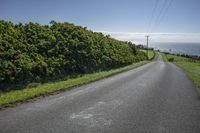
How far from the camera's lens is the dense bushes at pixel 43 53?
48.5ft

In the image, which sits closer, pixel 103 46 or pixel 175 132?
pixel 175 132

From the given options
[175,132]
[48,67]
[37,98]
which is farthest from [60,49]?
[175,132]

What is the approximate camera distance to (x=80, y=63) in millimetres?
23391

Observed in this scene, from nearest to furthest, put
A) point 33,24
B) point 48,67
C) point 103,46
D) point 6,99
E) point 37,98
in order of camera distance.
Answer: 1. point 6,99
2. point 37,98
3. point 48,67
4. point 33,24
5. point 103,46

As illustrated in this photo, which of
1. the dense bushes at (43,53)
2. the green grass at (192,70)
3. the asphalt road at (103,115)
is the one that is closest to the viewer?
the asphalt road at (103,115)

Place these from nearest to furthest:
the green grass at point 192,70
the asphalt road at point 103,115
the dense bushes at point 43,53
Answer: the asphalt road at point 103,115 → the dense bushes at point 43,53 → the green grass at point 192,70

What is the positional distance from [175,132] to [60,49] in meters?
16.4

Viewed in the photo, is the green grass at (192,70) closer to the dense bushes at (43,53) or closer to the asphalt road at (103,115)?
the asphalt road at (103,115)

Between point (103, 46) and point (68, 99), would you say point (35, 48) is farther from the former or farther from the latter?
point (103, 46)

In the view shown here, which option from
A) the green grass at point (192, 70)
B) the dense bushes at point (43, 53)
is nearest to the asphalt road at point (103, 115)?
the dense bushes at point (43, 53)

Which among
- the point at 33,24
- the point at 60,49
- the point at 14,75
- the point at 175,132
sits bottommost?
the point at 175,132

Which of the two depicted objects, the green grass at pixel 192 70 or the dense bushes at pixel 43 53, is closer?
the dense bushes at pixel 43 53

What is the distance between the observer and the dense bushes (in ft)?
48.5

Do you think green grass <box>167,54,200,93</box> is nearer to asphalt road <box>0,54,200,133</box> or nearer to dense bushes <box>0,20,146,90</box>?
asphalt road <box>0,54,200,133</box>
